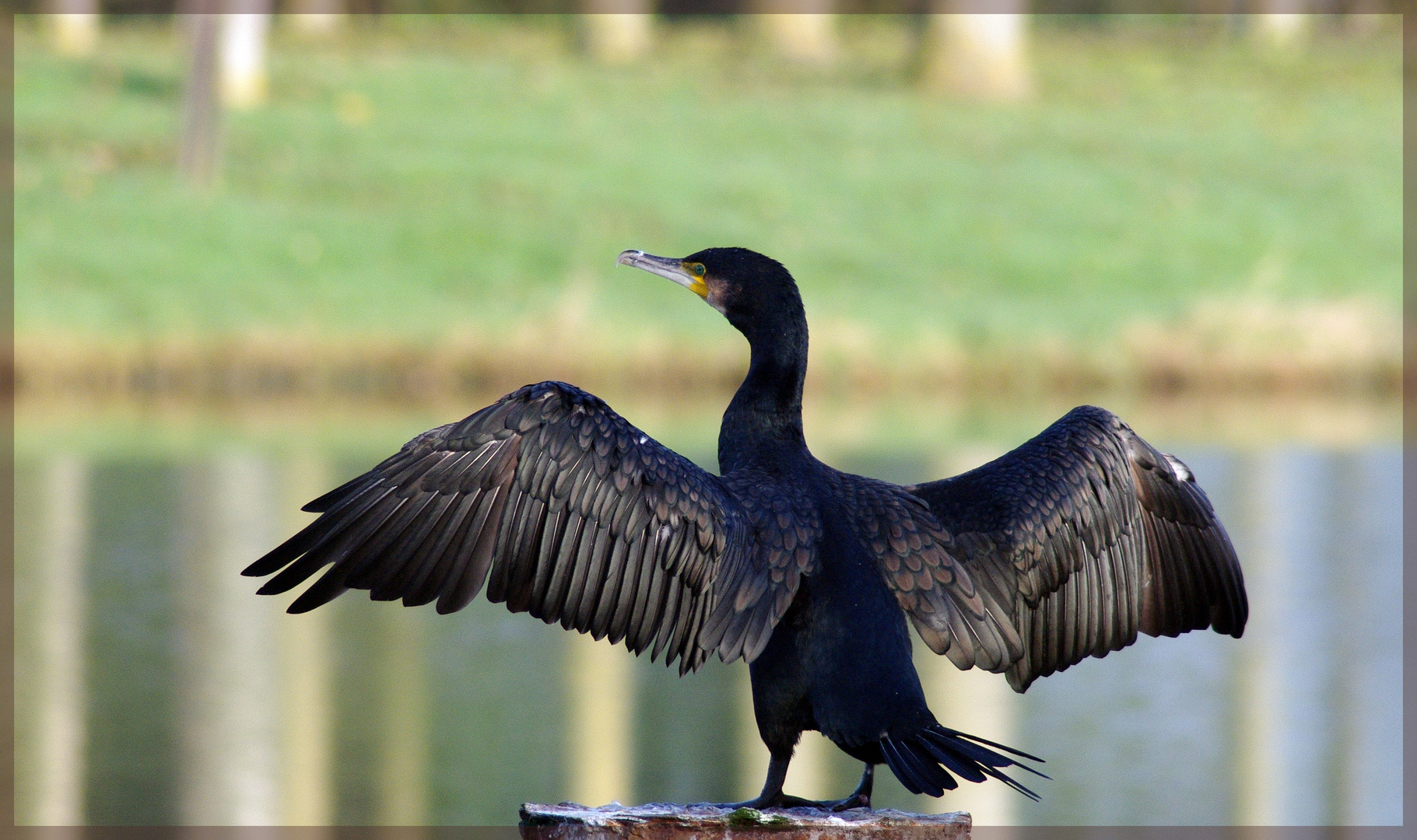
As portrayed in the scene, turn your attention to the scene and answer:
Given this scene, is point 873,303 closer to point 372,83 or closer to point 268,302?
point 268,302

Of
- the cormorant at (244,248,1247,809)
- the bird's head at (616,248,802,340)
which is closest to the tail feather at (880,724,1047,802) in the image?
the cormorant at (244,248,1247,809)

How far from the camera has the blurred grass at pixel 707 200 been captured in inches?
790

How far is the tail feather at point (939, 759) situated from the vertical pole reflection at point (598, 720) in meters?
2.76

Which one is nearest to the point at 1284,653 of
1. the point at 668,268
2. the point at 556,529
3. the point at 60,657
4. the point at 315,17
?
the point at 668,268

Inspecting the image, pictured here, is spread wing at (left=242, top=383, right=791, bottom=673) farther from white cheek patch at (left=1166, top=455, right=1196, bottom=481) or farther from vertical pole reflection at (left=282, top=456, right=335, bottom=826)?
vertical pole reflection at (left=282, top=456, right=335, bottom=826)

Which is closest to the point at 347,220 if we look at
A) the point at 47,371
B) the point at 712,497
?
the point at 47,371

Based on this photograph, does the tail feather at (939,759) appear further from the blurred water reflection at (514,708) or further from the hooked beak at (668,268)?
the blurred water reflection at (514,708)

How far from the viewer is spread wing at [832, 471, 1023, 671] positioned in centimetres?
471

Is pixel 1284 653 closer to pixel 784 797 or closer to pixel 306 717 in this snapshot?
pixel 306 717

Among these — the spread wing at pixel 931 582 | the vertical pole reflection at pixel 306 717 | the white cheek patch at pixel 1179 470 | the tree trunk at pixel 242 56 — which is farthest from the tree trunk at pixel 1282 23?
the spread wing at pixel 931 582

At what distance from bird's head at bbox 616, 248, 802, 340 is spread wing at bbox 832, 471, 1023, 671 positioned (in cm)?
52

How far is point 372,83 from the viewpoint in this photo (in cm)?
3166

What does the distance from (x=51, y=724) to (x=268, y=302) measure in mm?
12895

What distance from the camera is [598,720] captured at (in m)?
9.28
